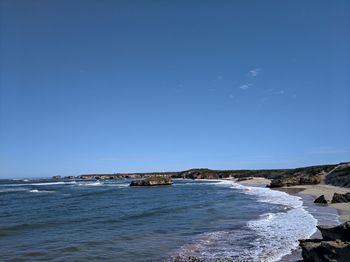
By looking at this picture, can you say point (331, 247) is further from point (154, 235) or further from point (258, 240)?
point (154, 235)

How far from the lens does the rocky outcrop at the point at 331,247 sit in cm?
1152

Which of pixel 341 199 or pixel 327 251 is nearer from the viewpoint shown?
pixel 327 251

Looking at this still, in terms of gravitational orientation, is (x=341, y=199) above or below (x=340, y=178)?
below

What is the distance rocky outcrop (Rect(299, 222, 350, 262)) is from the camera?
454 inches

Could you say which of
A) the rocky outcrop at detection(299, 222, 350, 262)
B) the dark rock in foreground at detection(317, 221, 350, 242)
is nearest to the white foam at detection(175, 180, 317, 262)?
the rocky outcrop at detection(299, 222, 350, 262)

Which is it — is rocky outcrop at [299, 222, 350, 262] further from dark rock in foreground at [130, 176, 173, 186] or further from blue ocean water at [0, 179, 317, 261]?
dark rock in foreground at [130, 176, 173, 186]

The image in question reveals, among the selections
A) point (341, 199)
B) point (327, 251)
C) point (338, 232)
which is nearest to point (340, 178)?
point (341, 199)

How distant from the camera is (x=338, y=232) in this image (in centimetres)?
1327

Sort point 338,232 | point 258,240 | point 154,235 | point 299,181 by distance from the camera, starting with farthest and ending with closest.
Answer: point 299,181 → point 154,235 → point 258,240 → point 338,232

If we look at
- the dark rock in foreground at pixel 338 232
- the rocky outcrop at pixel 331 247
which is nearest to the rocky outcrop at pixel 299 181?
the dark rock in foreground at pixel 338 232

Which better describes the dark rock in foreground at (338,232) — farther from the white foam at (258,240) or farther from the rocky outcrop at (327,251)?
the white foam at (258,240)

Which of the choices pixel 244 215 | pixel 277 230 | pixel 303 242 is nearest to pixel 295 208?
pixel 244 215

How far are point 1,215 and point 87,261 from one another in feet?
81.0

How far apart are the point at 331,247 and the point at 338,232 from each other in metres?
1.53
